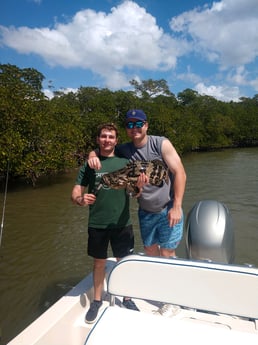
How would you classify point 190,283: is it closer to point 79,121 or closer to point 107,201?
point 107,201

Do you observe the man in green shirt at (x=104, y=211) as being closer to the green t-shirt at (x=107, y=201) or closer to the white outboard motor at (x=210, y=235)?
the green t-shirt at (x=107, y=201)

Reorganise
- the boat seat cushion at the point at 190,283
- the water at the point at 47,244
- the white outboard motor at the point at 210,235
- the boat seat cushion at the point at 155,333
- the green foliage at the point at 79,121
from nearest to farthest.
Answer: the boat seat cushion at the point at 155,333, the boat seat cushion at the point at 190,283, the white outboard motor at the point at 210,235, the water at the point at 47,244, the green foliage at the point at 79,121

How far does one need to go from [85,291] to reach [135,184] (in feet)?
4.41

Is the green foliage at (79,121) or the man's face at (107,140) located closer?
the man's face at (107,140)

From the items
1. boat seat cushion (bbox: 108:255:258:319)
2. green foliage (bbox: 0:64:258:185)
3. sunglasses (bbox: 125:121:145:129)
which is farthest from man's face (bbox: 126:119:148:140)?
green foliage (bbox: 0:64:258:185)

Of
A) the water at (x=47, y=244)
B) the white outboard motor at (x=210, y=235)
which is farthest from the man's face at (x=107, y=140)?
the water at (x=47, y=244)

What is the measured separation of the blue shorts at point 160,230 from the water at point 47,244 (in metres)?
2.45

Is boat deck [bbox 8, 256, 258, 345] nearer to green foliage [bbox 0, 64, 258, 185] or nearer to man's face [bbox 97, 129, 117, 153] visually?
man's face [bbox 97, 129, 117, 153]

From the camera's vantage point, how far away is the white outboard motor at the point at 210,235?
127 inches

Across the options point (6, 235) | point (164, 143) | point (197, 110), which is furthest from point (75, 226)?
point (197, 110)

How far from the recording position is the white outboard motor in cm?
323

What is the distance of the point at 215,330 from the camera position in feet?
6.04

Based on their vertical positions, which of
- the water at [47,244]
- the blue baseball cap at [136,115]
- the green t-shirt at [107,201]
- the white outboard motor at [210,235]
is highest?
the blue baseball cap at [136,115]

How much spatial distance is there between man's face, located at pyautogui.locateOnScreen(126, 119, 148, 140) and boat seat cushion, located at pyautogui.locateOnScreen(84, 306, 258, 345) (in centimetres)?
157
